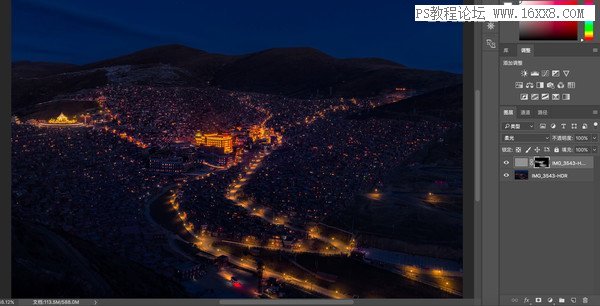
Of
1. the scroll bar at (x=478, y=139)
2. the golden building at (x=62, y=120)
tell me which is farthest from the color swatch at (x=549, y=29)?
the golden building at (x=62, y=120)

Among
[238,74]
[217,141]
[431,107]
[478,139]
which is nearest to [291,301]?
[478,139]

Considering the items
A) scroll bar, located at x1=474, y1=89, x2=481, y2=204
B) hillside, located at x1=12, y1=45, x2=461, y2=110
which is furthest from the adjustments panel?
hillside, located at x1=12, y1=45, x2=461, y2=110

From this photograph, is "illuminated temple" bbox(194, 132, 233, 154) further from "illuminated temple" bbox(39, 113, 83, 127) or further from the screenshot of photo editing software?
"illuminated temple" bbox(39, 113, 83, 127)

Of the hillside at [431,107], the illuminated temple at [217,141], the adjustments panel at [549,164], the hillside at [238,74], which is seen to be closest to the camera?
the adjustments panel at [549,164]

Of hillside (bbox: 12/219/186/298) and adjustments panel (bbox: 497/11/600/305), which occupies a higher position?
adjustments panel (bbox: 497/11/600/305)

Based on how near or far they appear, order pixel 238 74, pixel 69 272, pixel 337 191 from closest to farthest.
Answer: pixel 69 272 < pixel 337 191 < pixel 238 74

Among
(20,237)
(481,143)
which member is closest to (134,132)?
(20,237)

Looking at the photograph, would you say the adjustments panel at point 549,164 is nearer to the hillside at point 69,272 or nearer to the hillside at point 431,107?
the hillside at point 69,272

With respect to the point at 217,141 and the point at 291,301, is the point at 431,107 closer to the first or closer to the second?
the point at 217,141
